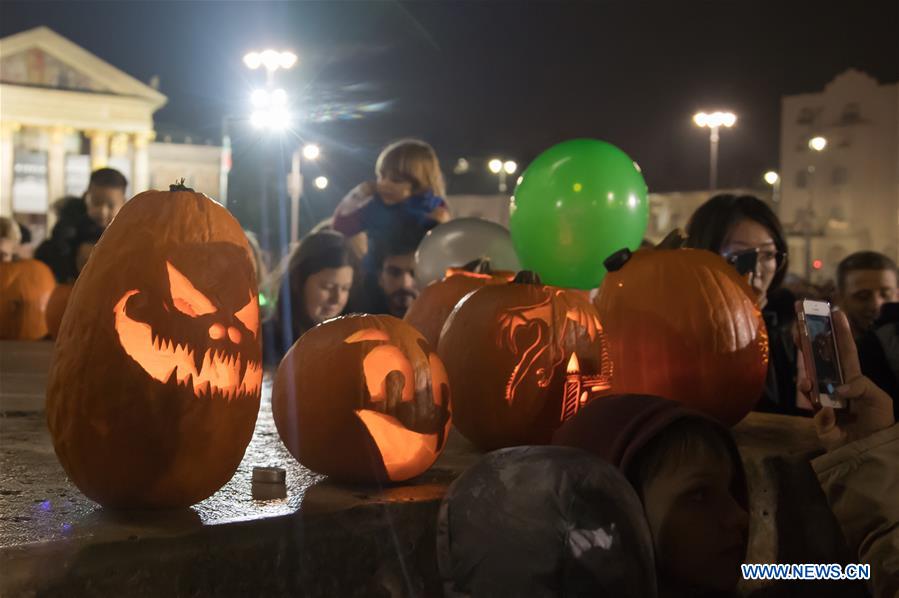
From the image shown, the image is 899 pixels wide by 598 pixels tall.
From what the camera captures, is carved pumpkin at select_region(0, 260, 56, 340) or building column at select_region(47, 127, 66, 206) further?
building column at select_region(47, 127, 66, 206)

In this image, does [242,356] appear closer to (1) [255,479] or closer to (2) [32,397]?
(1) [255,479]

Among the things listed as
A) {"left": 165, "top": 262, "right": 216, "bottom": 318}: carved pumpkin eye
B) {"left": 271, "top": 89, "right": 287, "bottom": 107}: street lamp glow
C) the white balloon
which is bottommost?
{"left": 165, "top": 262, "right": 216, "bottom": 318}: carved pumpkin eye

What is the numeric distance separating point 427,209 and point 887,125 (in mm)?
39786

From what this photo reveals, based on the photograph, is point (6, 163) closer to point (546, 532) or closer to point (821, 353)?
point (821, 353)

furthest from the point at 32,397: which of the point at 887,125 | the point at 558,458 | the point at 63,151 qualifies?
the point at 63,151

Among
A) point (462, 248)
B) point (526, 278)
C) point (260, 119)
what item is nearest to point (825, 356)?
point (526, 278)

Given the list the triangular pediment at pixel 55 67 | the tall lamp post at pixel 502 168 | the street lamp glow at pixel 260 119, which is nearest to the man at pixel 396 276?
the street lamp glow at pixel 260 119

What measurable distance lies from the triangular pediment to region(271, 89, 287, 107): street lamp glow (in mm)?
36763

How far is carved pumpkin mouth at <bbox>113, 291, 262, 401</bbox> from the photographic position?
69.7 inches

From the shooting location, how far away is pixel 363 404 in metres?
2.11

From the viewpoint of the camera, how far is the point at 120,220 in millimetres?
1875

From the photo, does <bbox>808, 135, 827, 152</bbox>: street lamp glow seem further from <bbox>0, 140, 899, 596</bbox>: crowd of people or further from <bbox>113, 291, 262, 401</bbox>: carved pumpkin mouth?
<bbox>113, 291, 262, 401</bbox>: carved pumpkin mouth

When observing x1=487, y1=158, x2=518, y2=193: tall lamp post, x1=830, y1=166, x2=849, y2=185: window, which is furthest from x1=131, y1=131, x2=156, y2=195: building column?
x1=830, y1=166, x2=849, y2=185: window

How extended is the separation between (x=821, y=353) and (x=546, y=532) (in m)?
1.19
